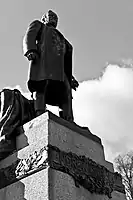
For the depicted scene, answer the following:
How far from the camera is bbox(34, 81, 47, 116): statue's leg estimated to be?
274 inches

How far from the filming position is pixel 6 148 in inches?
253

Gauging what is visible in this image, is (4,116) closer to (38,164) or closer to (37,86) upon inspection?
(37,86)

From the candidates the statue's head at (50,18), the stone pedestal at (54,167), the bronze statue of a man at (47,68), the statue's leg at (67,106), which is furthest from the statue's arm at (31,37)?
the stone pedestal at (54,167)

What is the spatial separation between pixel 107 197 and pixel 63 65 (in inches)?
114

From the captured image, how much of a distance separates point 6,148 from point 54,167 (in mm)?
1334

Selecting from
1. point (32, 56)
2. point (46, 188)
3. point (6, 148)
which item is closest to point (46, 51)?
point (32, 56)

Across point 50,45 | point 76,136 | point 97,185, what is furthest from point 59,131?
point 50,45

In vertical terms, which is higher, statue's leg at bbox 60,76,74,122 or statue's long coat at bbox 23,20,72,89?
statue's long coat at bbox 23,20,72,89

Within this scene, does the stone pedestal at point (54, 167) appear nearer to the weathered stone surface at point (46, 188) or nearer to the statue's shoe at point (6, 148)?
the weathered stone surface at point (46, 188)

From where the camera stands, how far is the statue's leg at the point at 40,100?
6.96 m

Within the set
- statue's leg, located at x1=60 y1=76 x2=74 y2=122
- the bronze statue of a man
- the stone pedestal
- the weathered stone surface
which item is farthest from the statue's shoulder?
the weathered stone surface

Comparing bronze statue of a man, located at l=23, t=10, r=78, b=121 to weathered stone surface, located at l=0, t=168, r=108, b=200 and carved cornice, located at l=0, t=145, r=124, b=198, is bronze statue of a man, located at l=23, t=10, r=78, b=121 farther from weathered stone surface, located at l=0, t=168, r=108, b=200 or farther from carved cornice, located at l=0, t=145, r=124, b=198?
weathered stone surface, located at l=0, t=168, r=108, b=200

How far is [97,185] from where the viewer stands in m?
6.24

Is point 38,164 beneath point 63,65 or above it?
beneath
